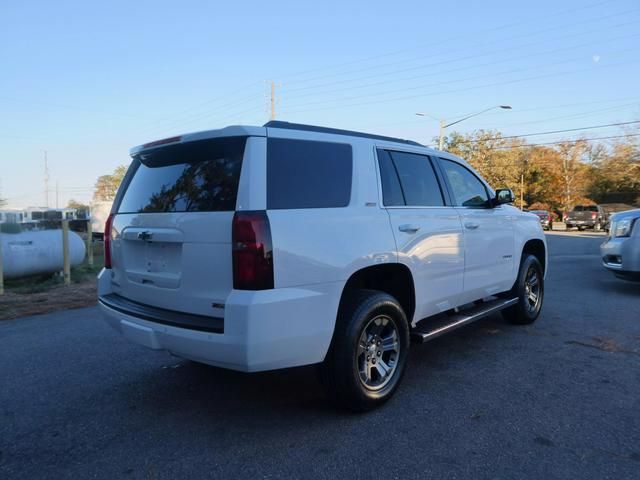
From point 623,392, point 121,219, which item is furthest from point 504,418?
point 121,219

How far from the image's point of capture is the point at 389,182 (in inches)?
151

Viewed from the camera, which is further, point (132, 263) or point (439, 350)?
point (439, 350)

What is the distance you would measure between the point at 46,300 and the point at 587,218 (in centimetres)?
3536

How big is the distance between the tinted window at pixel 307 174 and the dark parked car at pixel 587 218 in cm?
3604

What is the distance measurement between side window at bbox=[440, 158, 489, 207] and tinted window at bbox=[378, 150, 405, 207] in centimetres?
97

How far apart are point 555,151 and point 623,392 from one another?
6402 centimetres

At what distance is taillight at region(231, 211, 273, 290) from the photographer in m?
2.77

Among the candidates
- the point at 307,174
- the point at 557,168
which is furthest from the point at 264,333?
the point at 557,168

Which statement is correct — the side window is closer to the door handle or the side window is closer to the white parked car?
the door handle

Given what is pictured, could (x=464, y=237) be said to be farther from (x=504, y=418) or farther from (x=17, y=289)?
(x=17, y=289)

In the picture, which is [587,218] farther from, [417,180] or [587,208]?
[417,180]

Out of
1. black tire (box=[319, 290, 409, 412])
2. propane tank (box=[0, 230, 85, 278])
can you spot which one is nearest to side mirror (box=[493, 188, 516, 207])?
black tire (box=[319, 290, 409, 412])

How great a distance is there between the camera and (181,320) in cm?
308

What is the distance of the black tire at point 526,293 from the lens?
18.4ft
